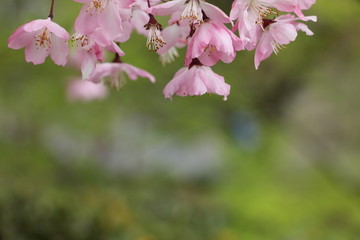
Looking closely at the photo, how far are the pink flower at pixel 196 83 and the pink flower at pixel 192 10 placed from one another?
0.16 meters

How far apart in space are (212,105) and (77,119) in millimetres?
1309

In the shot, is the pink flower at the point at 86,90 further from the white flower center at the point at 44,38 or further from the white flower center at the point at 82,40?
the white flower center at the point at 82,40

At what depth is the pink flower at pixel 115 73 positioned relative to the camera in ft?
5.71

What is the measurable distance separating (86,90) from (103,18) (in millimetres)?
3343

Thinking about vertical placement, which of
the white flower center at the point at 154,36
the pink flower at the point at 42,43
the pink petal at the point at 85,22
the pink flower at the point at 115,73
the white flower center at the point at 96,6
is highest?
the white flower center at the point at 96,6

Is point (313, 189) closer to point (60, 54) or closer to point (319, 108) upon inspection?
point (60, 54)

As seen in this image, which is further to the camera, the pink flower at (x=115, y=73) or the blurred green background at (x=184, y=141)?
the blurred green background at (x=184, y=141)

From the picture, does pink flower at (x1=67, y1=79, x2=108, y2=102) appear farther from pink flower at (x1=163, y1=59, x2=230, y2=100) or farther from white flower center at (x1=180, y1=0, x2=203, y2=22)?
white flower center at (x1=180, y1=0, x2=203, y2=22)

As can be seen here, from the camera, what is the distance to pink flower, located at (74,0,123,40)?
1.33m

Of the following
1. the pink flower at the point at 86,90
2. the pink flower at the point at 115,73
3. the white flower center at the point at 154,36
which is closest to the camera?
the white flower center at the point at 154,36

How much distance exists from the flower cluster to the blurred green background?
2.31 metres

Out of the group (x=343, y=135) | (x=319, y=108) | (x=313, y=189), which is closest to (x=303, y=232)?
(x=313, y=189)

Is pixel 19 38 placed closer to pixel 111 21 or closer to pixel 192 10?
pixel 111 21

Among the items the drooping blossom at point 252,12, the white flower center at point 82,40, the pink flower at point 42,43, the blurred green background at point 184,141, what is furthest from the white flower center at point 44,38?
the blurred green background at point 184,141
